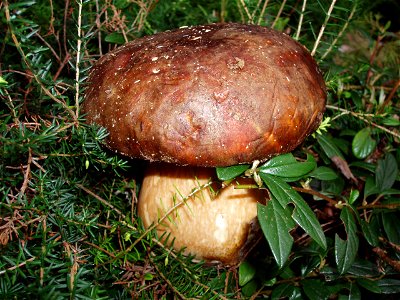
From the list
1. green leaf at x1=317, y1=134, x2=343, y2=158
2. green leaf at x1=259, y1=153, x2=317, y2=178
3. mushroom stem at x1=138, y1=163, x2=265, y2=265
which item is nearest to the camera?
green leaf at x1=259, y1=153, x2=317, y2=178

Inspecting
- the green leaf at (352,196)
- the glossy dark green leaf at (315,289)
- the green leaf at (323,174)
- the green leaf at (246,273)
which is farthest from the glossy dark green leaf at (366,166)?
the green leaf at (246,273)

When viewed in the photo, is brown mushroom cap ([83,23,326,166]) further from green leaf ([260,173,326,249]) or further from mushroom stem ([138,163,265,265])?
mushroom stem ([138,163,265,265])

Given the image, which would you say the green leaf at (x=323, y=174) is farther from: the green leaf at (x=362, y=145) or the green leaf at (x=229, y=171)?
the green leaf at (x=229, y=171)

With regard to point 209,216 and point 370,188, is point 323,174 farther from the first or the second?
point 209,216

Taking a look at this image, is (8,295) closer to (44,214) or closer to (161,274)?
(44,214)

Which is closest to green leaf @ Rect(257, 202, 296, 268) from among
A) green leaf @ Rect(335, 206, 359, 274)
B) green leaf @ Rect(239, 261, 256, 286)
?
green leaf @ Rect(335, 206, 359, 274)

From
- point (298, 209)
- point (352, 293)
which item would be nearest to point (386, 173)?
point (352, 293)

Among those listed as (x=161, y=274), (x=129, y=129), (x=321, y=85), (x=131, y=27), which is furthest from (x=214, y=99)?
(x=131, y=27)
